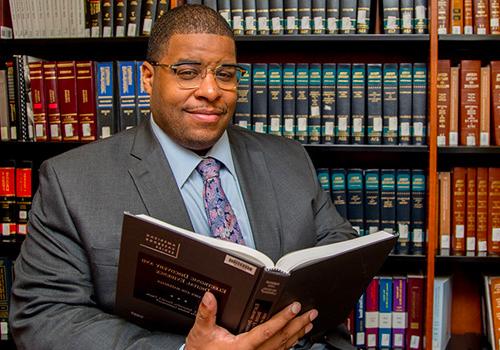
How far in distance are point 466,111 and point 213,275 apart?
1.36 meters

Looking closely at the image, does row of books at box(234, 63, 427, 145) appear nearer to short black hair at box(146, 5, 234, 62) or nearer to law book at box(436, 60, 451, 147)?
law book at box(436, 60, 451, 147)

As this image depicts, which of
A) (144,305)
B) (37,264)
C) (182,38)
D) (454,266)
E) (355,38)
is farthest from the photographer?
(454,266)

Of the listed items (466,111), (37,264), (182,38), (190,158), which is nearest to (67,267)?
(37,264)

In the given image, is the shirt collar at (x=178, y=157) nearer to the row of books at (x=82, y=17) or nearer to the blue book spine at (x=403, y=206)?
the row of books at (x=82, y=17)

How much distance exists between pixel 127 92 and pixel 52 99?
292mm

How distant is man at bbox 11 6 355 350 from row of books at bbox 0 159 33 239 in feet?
2.87

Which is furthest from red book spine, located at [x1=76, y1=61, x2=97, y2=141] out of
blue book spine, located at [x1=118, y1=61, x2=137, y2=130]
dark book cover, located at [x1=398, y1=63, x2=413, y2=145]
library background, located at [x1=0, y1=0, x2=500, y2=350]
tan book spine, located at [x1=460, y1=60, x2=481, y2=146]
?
tan book spine, located at [x1=460, y1=60, x2=481, y2=146]

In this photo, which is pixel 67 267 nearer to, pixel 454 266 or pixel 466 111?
pixel 466 111

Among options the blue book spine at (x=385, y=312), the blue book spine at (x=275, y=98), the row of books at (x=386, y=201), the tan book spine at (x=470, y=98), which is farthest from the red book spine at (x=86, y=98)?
the tan book spine at (x=470, y=98)

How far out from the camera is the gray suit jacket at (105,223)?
1.15 meters

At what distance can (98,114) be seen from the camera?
2.07 m

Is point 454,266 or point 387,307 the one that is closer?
point 387,307

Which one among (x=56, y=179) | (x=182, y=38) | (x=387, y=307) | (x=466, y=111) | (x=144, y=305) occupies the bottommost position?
(x=387, y=307)

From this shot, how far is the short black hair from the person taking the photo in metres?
1.37
